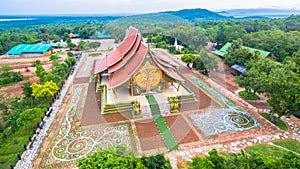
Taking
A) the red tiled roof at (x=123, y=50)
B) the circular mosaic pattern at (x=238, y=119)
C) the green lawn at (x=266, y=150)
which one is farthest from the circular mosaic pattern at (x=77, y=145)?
the circular mosaic pattern at (x=238, y=119)

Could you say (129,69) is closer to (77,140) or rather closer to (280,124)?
(77,140)

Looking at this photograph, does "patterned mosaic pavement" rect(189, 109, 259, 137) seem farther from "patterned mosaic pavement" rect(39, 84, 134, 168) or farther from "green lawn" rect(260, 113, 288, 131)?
"patterned mosaic pavement" rect(39, 84, 134, 168)

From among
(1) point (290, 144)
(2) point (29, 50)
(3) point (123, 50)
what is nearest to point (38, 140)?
(3) point (123, 50)

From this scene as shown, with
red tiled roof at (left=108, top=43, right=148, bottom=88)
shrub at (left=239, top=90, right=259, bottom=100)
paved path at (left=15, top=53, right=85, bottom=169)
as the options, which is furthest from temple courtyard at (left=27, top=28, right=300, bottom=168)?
red tiled roof at (left=108, top=43, right=148, bottom=88)

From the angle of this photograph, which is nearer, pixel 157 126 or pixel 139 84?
pixel 157 126

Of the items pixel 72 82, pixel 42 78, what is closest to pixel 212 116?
pixel 72 82

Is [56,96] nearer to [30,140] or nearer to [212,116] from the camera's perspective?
[30,140]
